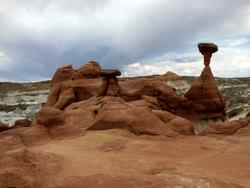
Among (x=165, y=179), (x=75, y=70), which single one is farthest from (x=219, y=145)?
(x=75, y=70)

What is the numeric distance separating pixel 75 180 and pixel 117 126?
6.85m

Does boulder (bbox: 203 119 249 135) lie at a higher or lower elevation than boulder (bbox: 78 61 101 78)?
lower

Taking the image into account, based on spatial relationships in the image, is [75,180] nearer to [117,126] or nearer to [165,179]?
[165,179]

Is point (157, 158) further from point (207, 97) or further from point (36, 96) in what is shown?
point (36, 96)

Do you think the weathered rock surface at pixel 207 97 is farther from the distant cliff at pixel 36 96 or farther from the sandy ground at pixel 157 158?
the sandy ground at pixel 157 158

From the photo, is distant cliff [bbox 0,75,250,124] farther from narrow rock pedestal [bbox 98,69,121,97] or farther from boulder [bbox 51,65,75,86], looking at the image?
narrow rock pedestal [bbox 98,69,121,97]

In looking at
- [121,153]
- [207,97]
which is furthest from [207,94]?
[121,153]

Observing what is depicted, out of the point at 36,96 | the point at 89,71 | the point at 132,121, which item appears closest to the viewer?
the point at 132,121

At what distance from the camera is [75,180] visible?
847cm

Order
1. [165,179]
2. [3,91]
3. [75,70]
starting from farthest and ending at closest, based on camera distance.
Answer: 1. [3,91]
2. [75,70]
3. [165,179]

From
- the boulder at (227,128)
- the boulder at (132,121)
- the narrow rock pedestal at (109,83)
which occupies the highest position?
the narrow rock pedestal at (109,83)

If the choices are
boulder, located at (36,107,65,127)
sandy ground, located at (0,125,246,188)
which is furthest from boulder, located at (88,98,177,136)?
boulder, located at (36,107,65,127)

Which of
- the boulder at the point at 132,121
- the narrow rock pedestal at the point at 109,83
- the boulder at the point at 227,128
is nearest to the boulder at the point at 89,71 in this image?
the narrow rock pedestal at the point at 109,83

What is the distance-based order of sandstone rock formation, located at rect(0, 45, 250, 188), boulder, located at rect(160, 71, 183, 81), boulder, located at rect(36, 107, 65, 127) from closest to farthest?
sandstone rock formation, located at rect(0, 45, 250, 188)
boulder, located at rect(36, 107, 65, 127)
boulder, located at rect(160, 71, 183, 81)
